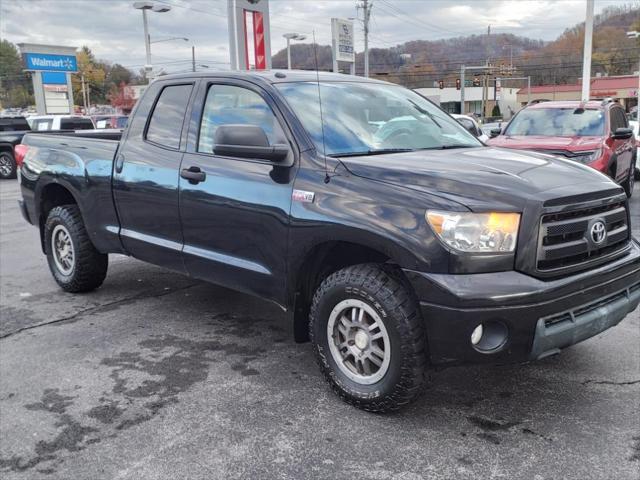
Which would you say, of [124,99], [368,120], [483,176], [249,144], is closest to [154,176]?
[249,144]

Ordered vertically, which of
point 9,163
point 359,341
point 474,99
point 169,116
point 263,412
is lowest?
point 263,412

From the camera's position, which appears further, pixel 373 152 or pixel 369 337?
pixel 373 152

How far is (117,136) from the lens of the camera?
618 centimetres

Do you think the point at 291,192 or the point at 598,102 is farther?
the point at 598,102

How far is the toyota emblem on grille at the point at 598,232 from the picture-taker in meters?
3.14

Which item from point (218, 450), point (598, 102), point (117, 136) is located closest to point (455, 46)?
point (598, 102)

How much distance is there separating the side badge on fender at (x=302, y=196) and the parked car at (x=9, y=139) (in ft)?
58.3

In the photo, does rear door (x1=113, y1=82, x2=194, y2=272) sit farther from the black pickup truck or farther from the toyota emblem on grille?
the toyota emblem on grille

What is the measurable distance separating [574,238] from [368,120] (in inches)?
58.6

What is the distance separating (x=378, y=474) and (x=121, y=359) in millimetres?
2145

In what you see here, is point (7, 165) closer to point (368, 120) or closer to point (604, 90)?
point (368, 120)

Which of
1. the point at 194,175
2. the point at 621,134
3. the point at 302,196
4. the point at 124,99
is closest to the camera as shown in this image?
the point at 302,196

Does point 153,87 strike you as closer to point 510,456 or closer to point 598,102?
point 510,456

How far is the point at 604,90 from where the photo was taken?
7500 centimetres
